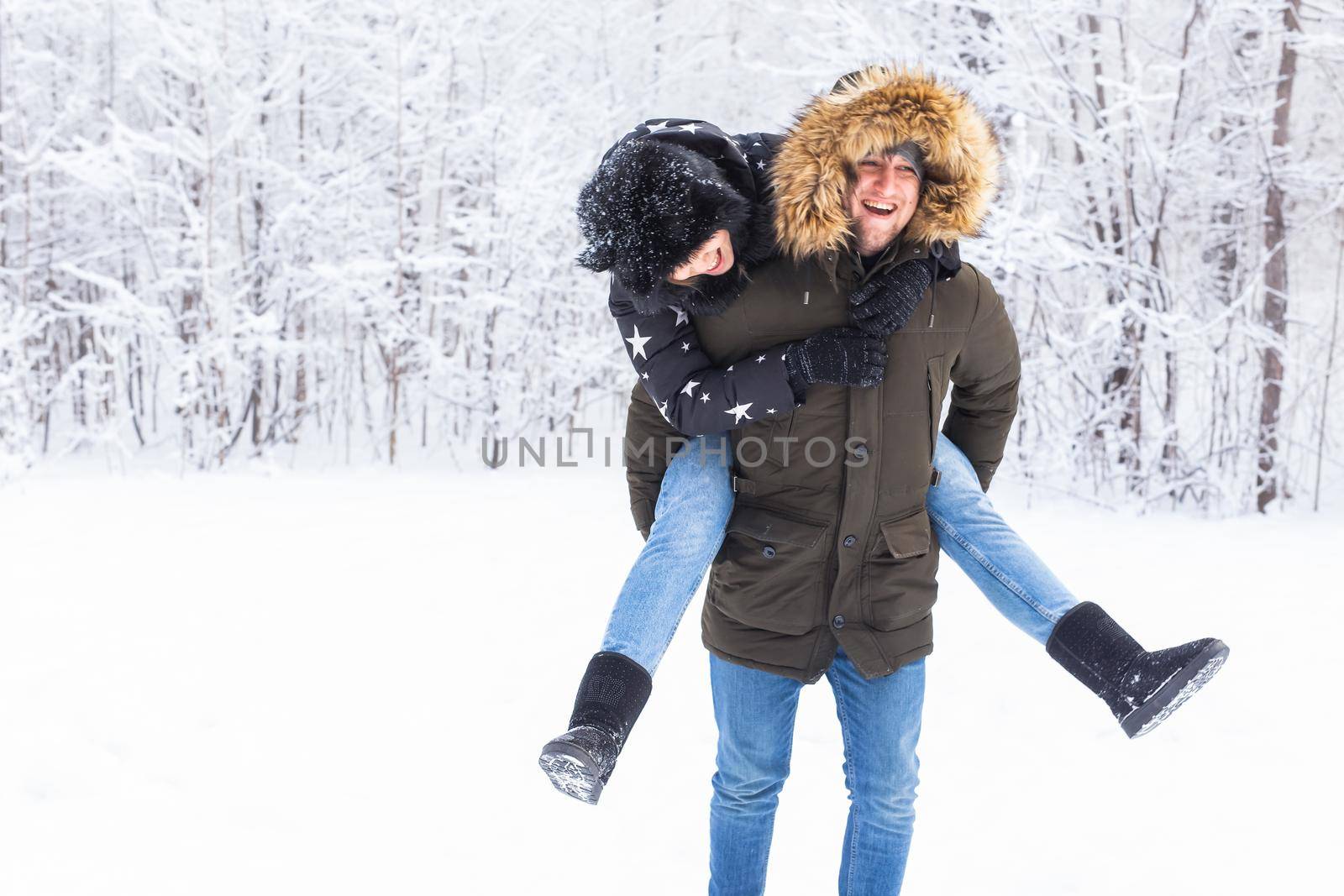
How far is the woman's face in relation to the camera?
160 cm

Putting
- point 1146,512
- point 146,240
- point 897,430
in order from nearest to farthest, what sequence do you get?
point 897,430
point 1146,512
point 146,240

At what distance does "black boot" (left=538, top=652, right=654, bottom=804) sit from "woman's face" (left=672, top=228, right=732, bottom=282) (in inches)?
26.3

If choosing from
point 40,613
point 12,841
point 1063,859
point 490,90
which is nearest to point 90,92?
point 490,90

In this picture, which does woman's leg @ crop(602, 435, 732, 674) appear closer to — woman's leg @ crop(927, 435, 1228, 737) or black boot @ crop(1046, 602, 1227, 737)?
woman's leg @ crop(927, 435, 1228, 737)

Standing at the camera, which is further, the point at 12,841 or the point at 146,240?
the point at 146,240

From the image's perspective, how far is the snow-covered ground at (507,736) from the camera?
2322 millimetres

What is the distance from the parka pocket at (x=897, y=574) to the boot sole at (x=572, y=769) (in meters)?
0.60

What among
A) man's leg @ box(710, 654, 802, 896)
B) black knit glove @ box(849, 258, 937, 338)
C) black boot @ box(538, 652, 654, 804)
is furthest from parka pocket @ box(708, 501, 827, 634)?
black knit glove @ box(849, 258, 937, 338)

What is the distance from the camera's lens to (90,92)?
788 cm

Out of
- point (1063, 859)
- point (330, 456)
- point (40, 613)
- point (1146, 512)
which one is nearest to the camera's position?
point (1063, 859)

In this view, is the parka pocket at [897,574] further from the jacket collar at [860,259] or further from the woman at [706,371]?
the jacket collar at [860,259]

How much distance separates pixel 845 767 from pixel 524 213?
21.0 ft

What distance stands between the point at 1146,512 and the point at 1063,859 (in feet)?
12.8

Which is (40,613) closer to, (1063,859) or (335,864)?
(335,864)
